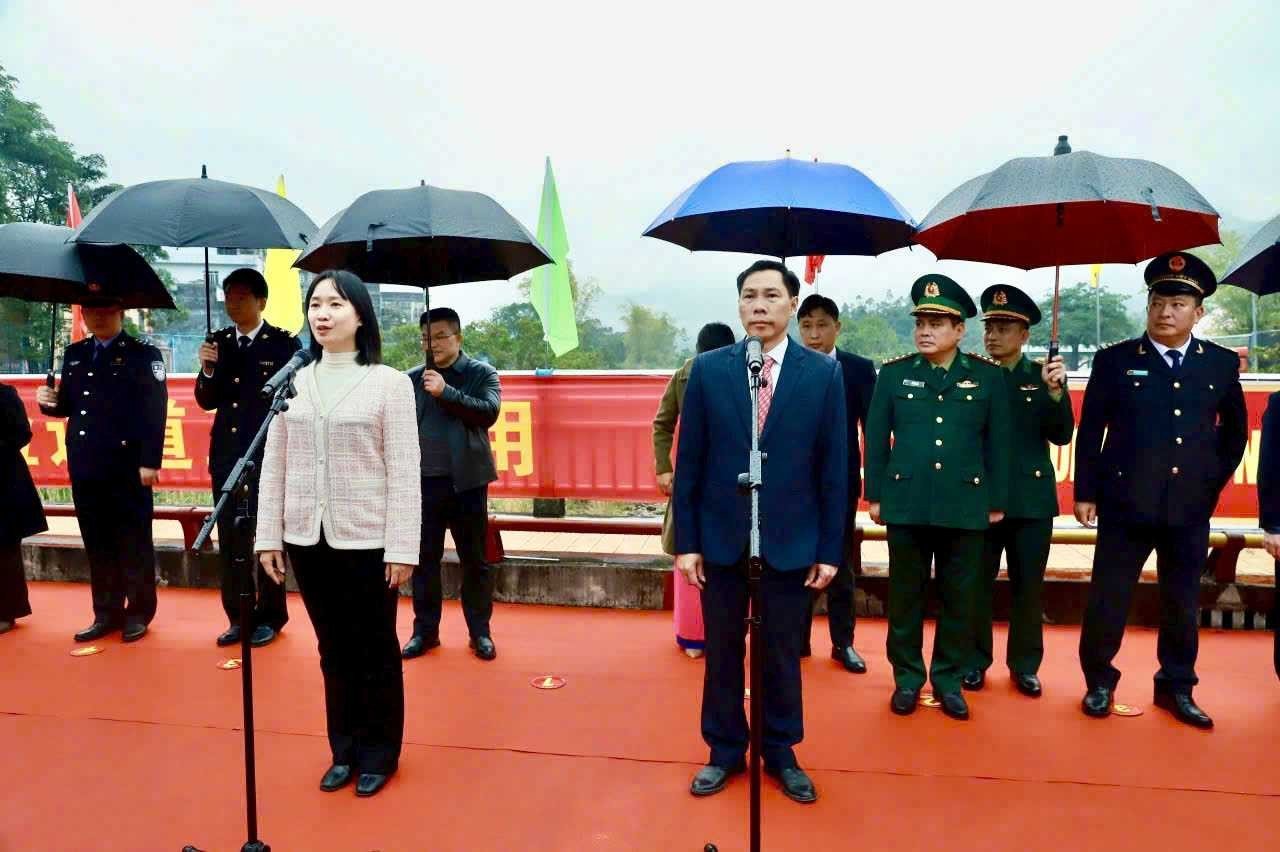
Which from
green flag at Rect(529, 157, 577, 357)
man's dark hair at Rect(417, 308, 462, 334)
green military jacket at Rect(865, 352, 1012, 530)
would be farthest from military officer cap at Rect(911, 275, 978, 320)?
green flag at Rect(529, 157, 577, 357)

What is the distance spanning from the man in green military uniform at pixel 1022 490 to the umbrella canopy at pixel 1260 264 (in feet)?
2.49

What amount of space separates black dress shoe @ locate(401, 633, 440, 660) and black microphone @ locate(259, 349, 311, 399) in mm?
1849

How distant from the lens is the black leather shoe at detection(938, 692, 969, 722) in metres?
3.21

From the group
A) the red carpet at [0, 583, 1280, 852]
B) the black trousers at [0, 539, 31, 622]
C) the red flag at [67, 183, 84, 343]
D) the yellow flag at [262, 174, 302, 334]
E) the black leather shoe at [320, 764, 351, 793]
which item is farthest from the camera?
the yellow flag at [262, 174, 302, 334]

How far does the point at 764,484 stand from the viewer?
8.38 feet

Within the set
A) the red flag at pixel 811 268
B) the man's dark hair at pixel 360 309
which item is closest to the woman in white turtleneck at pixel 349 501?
the man's dark hair at pixel 360 309

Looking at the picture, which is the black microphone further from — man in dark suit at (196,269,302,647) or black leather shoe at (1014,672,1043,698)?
black leather shoe at (1014,672,1043,698)

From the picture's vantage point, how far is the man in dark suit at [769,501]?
2.54 m

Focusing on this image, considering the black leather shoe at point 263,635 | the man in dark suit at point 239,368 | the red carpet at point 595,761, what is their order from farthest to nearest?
the black leather shoe at point 263,635, the man in dark suit at point 239,368, the red carpet at point 595,761

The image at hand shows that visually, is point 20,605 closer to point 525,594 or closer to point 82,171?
point 525,594

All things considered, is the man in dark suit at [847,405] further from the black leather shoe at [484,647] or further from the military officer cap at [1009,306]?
the black leather shoe at [484,647]

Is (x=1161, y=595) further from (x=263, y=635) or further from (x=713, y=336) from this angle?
(x=263, y=635)

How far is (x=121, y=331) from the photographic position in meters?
4.27

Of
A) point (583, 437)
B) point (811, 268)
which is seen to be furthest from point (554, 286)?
point (583, 437)
